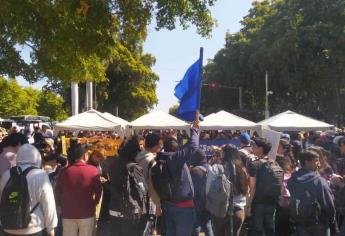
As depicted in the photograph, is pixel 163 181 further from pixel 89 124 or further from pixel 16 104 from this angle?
pixel 16 104

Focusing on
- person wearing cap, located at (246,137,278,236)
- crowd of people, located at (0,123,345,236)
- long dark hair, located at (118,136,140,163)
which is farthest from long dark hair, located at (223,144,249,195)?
long dark hair, located at (118,136,140,163)

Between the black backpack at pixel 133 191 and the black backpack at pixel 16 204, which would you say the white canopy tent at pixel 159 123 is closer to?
the black backpack at pixel 133 191

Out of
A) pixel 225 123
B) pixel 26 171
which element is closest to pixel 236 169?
pixel 26 171

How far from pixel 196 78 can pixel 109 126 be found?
35.1ft

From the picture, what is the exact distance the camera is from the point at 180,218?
630cm

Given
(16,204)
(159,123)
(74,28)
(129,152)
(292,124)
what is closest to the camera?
(16,204)

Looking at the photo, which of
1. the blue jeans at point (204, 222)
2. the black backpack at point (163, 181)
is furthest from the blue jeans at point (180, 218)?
the blue jeans at point (204, 222)

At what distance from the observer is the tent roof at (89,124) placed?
16.9 metres

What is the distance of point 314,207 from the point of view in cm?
622

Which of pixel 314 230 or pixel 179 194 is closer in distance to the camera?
pixel 179 194

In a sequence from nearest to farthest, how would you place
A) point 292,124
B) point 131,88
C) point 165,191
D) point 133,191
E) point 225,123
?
point 165,191
point 133,191
point 292,124
point 225,123
point 131,88

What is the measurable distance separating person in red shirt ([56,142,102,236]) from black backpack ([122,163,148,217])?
0.35 metres

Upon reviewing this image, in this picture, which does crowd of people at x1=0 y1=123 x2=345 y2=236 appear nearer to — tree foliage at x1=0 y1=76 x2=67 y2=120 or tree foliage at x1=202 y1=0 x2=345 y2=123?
tree foliage at x1=202 y1=0 x2=345 y2=123

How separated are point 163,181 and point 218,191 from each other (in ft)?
4.64
